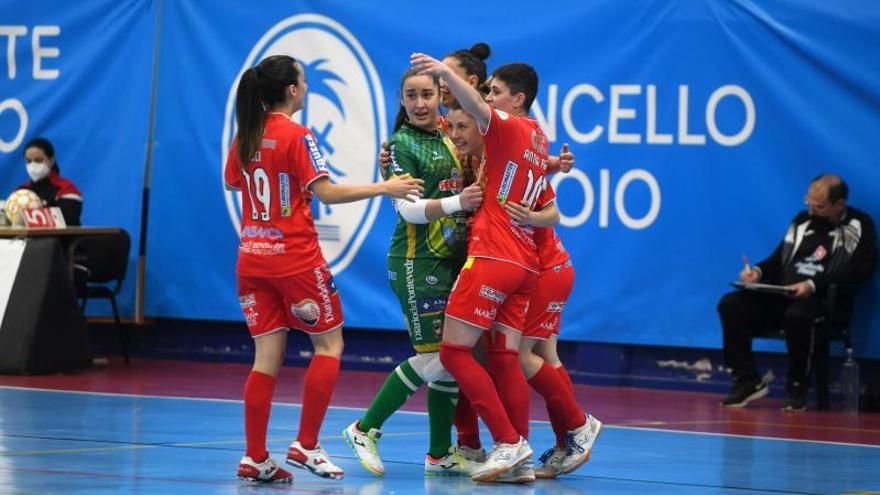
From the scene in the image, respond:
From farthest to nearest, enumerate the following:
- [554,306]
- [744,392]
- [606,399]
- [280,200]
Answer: [606,399] < [744,392] < [554,306] < [280,200]

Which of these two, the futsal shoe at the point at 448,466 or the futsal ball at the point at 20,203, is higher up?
the futsal ball at the point at 20,203

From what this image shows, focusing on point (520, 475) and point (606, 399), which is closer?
point (520, 475)

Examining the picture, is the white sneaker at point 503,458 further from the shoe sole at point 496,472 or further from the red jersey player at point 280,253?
the red jersey player at point 280,253

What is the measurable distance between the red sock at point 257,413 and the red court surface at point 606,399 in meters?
3.17

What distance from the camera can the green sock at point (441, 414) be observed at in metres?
6.45

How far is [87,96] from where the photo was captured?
504 inches

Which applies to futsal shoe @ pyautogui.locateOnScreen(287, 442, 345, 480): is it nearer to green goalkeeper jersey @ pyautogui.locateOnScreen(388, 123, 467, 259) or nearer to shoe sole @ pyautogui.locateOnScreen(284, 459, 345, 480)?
shoe sole @ pyautogui.locateOnScreen(284, 459, 345, 480)

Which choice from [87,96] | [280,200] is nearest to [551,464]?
[280,200]

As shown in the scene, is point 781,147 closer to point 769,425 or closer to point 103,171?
point 769,425

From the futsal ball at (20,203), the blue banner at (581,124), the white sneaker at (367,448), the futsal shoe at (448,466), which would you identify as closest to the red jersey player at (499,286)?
the futsal shoe at (448,466)

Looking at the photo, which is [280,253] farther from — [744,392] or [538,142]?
[744,392]

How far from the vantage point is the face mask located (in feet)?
39.8

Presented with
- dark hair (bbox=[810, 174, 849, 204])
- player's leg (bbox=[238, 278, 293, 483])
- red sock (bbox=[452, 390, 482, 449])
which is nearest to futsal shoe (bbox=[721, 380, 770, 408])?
dark hair (bbox=[810, 174, 849, 204])

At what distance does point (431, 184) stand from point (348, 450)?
147 centimetres
